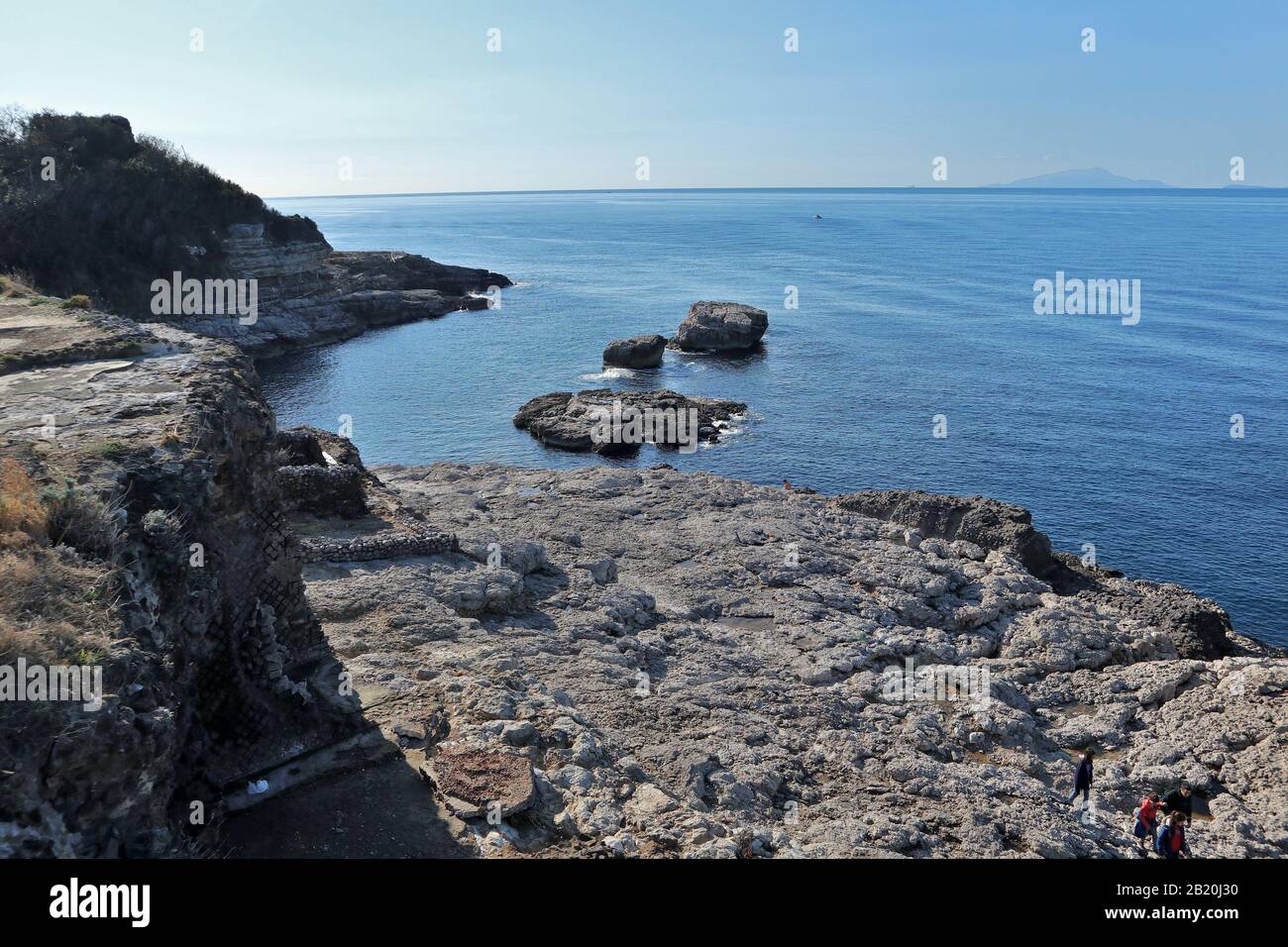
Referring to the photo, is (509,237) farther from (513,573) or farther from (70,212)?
(513,573)

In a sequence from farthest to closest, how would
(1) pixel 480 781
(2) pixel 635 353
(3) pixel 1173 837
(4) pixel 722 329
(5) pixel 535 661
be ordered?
(4) pixel 722 329
(2) pixel 635 353
(5) pixel 535 661
(3) pixel 1173 837
(1) pixel 480 781

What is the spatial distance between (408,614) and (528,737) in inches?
252

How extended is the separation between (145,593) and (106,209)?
8161 cm

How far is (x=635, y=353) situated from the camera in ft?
232

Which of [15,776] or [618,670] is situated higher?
[15,776]

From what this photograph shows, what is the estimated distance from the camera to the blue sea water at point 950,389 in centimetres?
4262

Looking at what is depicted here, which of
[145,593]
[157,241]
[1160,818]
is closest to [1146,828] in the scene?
[1160,818]

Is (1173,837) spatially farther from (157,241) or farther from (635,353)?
(157,241)

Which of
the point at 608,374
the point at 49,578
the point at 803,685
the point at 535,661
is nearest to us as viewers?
the point at 49,578

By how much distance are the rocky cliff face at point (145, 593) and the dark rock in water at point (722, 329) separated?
2409 inches

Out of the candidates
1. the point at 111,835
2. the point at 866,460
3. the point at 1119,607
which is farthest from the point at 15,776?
the point at 866,460

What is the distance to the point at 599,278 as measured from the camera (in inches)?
4833

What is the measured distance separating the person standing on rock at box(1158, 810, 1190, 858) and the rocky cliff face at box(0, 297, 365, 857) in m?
14.5

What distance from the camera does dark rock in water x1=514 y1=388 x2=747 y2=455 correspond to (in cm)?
5366
